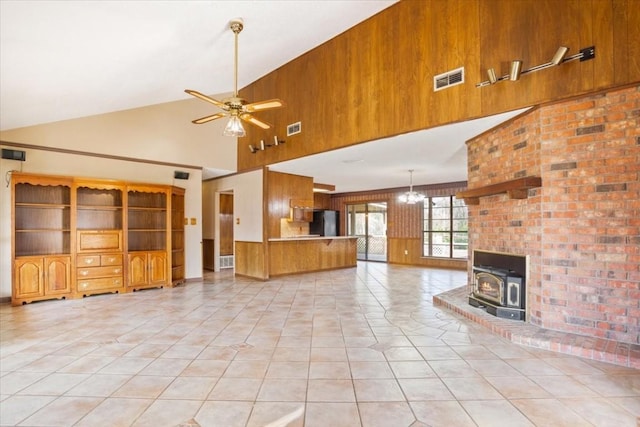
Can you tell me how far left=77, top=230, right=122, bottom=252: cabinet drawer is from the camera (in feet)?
18.7

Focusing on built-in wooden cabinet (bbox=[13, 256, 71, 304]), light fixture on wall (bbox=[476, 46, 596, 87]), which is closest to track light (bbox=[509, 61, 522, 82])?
light fixture on wall (bbox=[476, 46, 596, 87])

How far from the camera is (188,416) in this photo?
2.15 meters

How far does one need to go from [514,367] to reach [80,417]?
3.29 metres

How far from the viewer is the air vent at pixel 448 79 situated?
13.1ft

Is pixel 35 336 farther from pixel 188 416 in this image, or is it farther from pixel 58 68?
pixel 58 68

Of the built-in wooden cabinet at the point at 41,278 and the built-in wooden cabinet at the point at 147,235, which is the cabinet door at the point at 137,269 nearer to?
the built-in wooden cabinet at the point at 147,235

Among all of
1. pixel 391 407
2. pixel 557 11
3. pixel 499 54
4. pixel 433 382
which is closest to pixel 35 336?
pixel 391 407

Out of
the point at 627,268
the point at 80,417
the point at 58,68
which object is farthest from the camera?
the point at 58,68

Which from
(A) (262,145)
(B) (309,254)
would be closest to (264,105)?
(A) (262,145)

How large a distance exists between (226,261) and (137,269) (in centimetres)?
311

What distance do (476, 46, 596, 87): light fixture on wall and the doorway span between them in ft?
25.3

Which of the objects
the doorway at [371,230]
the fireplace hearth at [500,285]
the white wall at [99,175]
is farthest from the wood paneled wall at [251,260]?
the doorway at [371,230]

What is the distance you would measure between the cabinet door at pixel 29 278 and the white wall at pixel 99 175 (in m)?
0.35

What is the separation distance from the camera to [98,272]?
5801 millimetres
